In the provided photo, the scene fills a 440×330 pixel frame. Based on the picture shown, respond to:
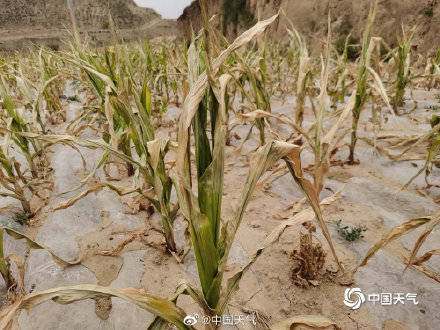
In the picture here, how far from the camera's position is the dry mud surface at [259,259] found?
0.88 m

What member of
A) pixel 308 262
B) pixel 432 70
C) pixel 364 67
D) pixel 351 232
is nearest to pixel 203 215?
pixel 308 262

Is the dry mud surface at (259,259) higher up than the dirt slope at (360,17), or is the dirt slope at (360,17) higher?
the dirt slope at (360,17)

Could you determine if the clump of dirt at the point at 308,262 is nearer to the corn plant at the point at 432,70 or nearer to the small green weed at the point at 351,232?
the small green weed at the point at 351,232

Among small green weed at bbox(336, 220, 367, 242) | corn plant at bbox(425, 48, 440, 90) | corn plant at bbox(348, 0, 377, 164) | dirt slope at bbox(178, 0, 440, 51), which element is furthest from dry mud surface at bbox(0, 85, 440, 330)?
dirt slope at bbox(178, 0, 440, 51)

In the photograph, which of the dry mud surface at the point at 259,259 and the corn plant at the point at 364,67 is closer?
the dry mud surface at the point at 259,259

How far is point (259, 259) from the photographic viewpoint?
1114 mm

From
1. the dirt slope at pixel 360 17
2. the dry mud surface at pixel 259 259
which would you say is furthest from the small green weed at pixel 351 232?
the dirt slope at pixel 360 17

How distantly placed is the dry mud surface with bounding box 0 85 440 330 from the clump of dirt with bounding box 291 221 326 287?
0.03m

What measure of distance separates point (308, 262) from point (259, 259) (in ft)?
0.66

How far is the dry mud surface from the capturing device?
878 millimetres

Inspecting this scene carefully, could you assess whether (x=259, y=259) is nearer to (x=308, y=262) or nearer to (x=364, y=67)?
(x=308, y=262)

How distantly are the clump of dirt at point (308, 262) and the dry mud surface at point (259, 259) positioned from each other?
0.03 metres

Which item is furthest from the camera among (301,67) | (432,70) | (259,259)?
(432,70)

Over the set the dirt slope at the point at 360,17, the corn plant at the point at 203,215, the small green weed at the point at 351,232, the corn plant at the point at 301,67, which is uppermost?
the dirt slope at the point at 360,17
